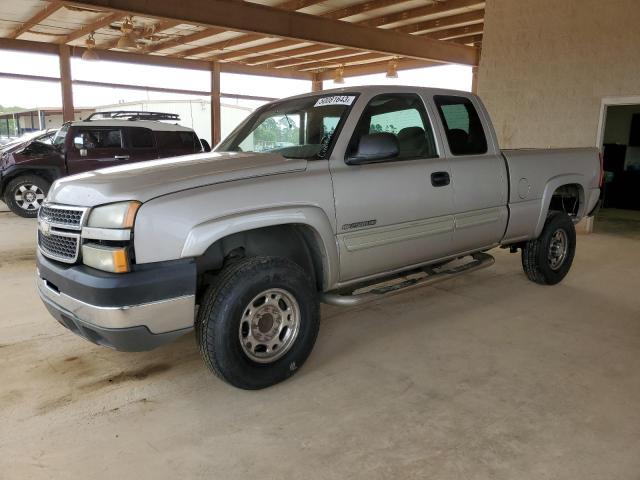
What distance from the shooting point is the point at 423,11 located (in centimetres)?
1094

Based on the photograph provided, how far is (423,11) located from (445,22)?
1206mm

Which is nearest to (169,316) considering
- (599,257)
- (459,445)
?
(459,445)

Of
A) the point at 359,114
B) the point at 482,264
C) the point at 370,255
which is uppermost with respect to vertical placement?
the point at 359,114

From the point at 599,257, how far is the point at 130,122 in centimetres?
845

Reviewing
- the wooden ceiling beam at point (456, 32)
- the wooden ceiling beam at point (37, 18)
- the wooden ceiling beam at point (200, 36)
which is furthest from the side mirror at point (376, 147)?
the wooden ceiling beam at point (456, 32)

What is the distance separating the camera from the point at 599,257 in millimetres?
6625

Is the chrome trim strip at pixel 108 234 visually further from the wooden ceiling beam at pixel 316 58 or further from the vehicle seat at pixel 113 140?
the wooden ceiling beam at pixel 316 58

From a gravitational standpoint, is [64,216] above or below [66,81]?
below

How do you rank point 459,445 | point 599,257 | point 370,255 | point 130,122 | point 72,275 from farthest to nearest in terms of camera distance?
point 130,122 → point 599,257 → point 370,255 → point 72,275 → point 459,445

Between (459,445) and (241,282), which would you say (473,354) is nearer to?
(459,445)

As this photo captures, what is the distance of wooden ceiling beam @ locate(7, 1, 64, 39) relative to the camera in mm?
11198

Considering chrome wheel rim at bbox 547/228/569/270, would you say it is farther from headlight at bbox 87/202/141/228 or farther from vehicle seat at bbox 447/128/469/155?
headlight at bbox 87/202/141/228

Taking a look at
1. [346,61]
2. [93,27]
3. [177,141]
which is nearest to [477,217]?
[177,141]

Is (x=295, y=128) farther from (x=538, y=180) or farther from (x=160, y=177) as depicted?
(x=538, y=180)
